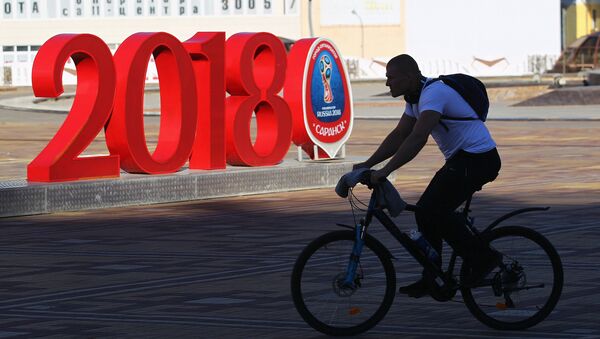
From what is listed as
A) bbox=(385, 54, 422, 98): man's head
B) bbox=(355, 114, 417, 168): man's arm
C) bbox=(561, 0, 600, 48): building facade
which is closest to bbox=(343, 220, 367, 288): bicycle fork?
bbox=(355, 114, 417, 168): man's arm

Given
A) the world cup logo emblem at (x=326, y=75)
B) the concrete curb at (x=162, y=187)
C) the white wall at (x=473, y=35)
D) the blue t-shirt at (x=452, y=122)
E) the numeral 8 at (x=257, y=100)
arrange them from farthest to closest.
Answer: the white wall at (x=473, y=35) → the world cup logo emblem at (x=326, y=75) → the numeral 8 at (x=257, y=100) → the concrete curb at (x=162, y=187) → the blue t-shirt at (x=452, y=122)

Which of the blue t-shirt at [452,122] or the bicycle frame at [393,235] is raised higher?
the blue t-shirt at [452,122]

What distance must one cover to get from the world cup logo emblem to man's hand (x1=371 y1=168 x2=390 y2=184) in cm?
1181

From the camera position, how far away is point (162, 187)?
18.1 meters

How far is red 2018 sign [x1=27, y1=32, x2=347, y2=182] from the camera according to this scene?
17125mm

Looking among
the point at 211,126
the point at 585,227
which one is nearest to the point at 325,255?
the point at 585,227

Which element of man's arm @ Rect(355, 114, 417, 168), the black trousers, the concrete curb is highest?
man's arm @ Rect(355, 114, 417, 168)

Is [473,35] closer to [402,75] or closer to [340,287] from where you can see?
[402,75]

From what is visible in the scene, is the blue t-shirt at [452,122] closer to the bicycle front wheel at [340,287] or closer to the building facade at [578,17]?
the bicycle front wheel at [340,287]

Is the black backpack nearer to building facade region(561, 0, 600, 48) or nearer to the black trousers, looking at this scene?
the black trousers

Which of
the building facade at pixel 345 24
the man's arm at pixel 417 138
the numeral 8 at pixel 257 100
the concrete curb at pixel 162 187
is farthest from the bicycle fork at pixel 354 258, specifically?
the building facade at pixel 345 24

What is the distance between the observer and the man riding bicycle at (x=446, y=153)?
363 inches

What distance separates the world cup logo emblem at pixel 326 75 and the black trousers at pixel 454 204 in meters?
11.5

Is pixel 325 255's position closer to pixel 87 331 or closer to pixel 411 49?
pixel 87 331
